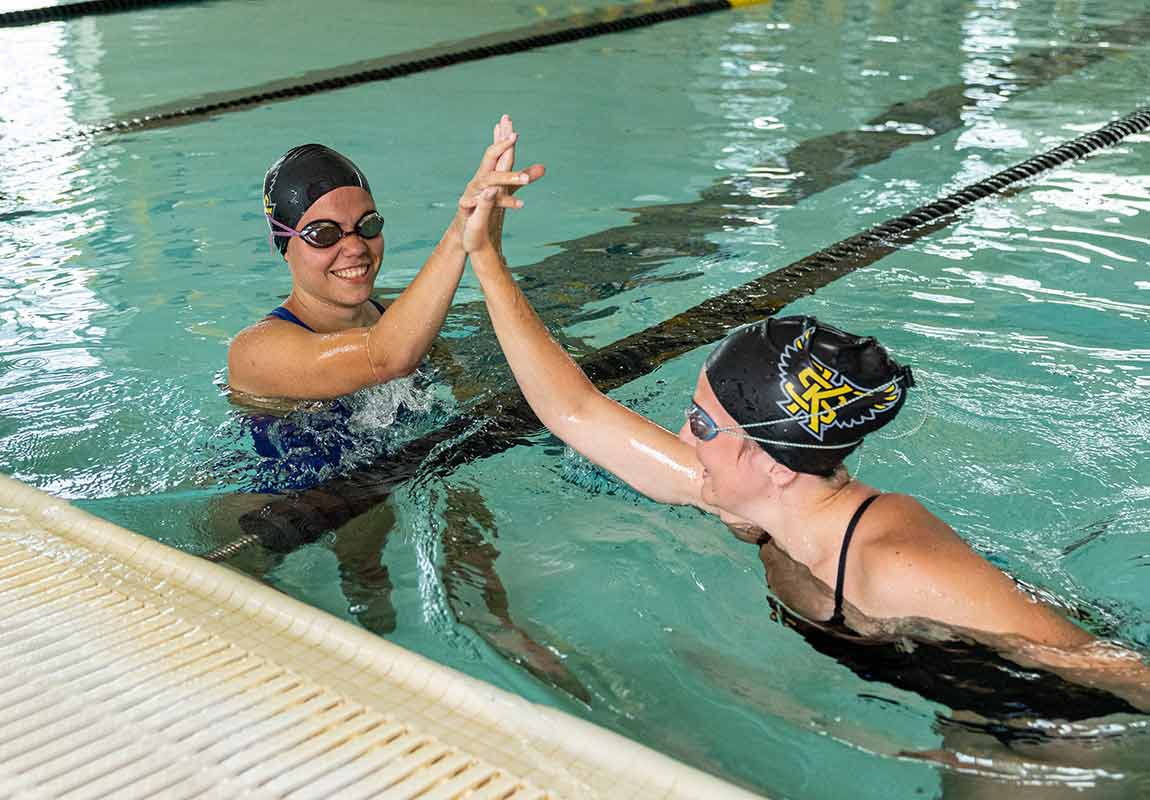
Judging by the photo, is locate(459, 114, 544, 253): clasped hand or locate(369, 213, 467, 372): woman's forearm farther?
locate(369, 213, 467, 372): woman's forearm

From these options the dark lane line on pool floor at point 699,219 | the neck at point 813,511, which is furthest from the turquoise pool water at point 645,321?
the neck at point 813,511

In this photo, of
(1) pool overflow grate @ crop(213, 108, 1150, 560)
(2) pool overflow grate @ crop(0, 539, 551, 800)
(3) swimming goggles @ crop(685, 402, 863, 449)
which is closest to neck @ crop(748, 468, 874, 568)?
(3) swimming goggles @ crop(685, 402, 863, 449)

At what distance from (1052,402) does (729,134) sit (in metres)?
4.14

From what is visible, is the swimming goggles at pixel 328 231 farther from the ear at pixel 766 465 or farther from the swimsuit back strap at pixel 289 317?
the ear at pixel 766 465

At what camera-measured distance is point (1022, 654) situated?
207cm

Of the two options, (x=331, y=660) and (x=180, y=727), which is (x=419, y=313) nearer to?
(x=331, y=660)

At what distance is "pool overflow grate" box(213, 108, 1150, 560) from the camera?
121 inches

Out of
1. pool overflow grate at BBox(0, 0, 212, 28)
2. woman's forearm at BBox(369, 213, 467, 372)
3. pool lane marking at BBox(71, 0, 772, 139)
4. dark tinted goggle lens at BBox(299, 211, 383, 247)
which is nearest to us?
woman's forearm at BBox(369, 213, 467, 372)

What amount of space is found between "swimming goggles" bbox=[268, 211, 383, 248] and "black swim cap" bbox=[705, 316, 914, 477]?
141 cm

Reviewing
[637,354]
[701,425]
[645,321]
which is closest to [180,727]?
[701,425]

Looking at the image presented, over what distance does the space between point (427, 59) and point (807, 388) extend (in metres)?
8.58

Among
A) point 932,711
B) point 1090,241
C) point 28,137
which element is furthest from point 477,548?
point 28,137

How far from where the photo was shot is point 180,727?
5.94ft

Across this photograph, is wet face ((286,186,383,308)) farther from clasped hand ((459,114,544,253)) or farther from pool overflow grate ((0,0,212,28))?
pool overflow grate ((0,0,212,28))
